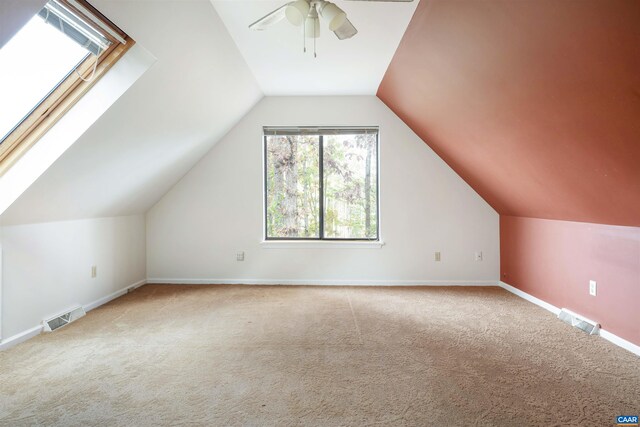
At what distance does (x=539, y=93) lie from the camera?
1769mm

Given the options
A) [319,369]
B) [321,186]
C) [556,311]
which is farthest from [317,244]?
[556,311]

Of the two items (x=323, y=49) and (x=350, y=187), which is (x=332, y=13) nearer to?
(x=323, y=49)

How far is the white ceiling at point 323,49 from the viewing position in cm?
206

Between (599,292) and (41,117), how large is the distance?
13.9 ft

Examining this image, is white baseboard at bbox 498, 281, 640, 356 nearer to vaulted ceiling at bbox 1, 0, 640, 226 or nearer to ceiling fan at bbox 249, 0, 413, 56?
vaulted ceiling at bbox 1, 0, 640, 226

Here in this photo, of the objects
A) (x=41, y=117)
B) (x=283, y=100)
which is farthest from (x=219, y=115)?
(x=41, y=117)

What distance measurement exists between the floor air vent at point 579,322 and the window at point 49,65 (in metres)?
3.98

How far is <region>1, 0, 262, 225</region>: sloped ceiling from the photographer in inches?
76.2

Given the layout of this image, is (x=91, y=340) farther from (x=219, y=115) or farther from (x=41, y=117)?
(x=219, y=115)

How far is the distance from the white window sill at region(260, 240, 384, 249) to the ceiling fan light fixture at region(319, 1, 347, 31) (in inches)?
101

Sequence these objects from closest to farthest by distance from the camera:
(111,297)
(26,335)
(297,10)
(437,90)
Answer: (297,10)
(26,335)
(437,90)
(111,297)

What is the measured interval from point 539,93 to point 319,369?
2139mm

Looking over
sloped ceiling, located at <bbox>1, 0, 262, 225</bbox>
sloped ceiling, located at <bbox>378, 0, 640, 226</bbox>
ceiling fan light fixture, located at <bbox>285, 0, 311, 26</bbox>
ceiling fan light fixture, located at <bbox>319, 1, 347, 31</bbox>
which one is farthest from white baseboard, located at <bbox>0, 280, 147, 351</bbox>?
sloped ceiling, located at <bbox>378, 0, 640, 226</bbox>

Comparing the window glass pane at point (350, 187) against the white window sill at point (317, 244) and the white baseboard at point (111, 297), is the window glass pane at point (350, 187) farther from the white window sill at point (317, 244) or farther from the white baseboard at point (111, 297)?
the white baseboard at point (111, 297)
